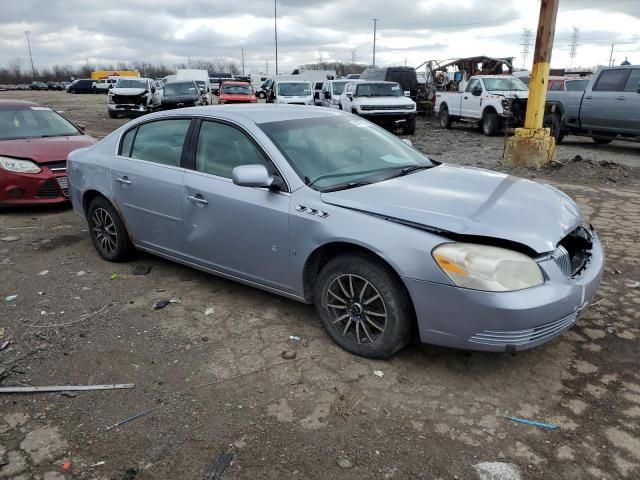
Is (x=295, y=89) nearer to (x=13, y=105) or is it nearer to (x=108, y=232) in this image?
(x=13, y=105)

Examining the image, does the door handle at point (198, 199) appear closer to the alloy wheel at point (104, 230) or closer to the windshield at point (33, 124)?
the alloy wheel at point (104, 230)

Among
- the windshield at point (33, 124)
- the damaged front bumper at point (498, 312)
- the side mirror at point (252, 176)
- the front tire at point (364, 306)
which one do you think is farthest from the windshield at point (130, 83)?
the damaged front bumper at point (498, 312)

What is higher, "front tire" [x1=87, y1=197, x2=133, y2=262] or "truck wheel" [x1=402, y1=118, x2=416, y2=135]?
"front tire" [x1=87, y1=197, x2=133, y2=262]

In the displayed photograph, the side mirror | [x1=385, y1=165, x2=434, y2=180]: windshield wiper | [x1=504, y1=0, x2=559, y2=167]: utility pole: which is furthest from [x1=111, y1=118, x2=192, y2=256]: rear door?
[x1=504, y1=0, x2=559, y2=167]: utility pole

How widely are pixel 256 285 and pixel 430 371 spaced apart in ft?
4.71

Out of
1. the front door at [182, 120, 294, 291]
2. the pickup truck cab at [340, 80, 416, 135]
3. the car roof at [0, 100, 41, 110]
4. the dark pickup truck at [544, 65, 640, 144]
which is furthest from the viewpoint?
the pickup truck cab at [340, 80, 416, 135]

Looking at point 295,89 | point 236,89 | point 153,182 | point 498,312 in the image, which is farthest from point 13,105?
point 236,89

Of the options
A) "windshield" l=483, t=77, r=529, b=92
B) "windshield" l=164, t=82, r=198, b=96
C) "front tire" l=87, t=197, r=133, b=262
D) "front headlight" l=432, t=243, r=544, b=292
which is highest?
"windshield" l=483, t=77, r=529, b=92

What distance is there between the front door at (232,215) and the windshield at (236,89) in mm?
22035

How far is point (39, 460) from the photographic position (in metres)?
2.58

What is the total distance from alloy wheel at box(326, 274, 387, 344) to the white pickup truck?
13317 millimetres

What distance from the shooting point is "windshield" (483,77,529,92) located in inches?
654

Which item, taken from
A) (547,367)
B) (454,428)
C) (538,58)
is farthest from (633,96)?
(454,428)

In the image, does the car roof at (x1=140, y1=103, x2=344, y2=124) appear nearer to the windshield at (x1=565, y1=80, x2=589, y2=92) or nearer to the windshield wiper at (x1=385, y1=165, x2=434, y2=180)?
the windshield wiper at (x1=385, y1=165, x2=434, y2=180)
